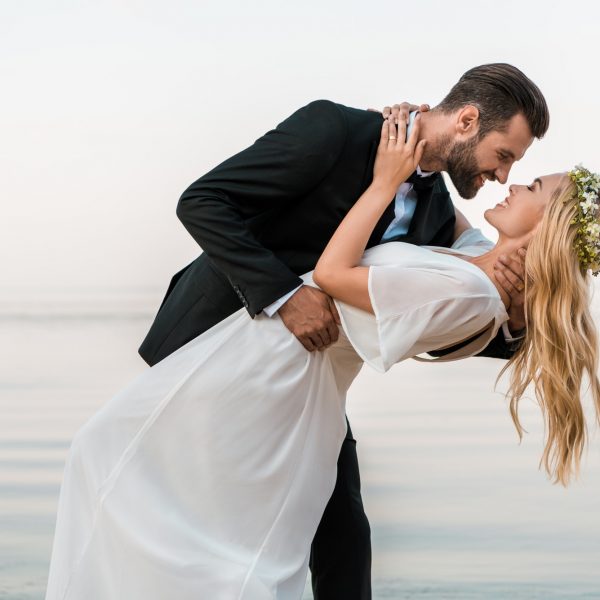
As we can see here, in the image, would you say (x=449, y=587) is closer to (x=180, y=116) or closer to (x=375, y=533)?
(x=375, y=533)

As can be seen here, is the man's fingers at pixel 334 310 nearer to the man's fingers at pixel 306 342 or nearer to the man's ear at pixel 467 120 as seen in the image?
the man's fingers at pixel 306 342

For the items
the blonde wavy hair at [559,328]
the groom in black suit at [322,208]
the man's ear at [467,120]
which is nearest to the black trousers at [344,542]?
the groom in black suit at [322,208]

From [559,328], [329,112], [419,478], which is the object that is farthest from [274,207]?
[419,478]

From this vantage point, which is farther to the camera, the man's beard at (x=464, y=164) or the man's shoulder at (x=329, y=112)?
the man's beard at (x=464, y=164)

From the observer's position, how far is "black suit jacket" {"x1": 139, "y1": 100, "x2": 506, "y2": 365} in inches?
94.7

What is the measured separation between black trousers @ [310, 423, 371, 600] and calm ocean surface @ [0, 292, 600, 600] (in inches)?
35.7

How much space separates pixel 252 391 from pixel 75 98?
11.1 metres

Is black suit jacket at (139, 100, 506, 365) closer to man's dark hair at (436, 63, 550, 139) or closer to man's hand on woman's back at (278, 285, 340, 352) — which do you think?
man's hand on woman's back at (278, 285, 340, 352)

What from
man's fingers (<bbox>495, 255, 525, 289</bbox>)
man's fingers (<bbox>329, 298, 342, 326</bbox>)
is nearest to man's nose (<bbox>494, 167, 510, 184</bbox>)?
man's fingers (<bbox>495, 255, 525, 289</bbox>)

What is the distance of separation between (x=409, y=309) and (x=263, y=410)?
1.22 feet

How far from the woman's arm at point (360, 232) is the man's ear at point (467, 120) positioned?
4.9 inches

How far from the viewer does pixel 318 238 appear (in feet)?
8.40

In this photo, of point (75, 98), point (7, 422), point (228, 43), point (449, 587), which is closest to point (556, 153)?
point (228, 43)

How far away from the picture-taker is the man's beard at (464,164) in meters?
2.54
